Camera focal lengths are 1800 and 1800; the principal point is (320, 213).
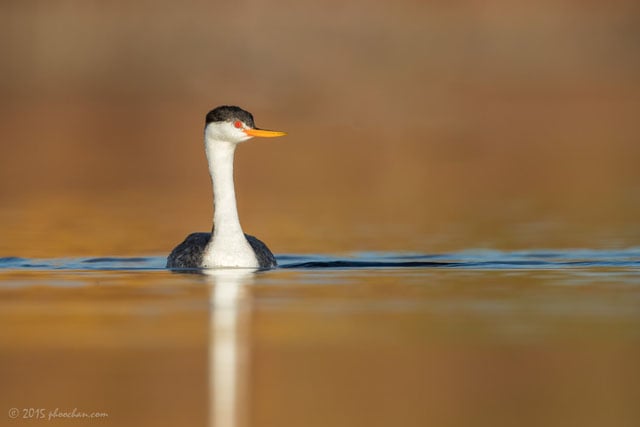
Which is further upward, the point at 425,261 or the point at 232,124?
the point at 232,124

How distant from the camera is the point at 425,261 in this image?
17938 mm

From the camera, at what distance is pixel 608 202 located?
24.4 meters

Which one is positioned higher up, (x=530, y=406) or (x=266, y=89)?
(x=266, y=89)

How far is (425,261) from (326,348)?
610cm

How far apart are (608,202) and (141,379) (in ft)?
47.1

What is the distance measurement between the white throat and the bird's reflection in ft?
2.55

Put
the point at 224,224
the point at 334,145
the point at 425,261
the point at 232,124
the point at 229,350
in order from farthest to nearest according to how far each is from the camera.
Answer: the point at 334,145, the point at 425,261, the point at 232,124, the point at 224,224, the point at 229,350

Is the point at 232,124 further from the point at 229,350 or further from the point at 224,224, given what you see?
the point at 229,350

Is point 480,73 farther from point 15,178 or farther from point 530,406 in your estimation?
point 530,406

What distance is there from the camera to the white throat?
16891 millimetres

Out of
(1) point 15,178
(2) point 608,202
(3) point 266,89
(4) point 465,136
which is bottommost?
(2) point 608,202

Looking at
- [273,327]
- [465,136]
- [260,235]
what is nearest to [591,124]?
[465,136]

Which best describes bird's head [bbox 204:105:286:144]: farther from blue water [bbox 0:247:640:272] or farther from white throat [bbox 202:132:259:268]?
blue water [bbox 0:247:640:272]

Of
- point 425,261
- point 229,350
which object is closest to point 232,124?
point 425,261
